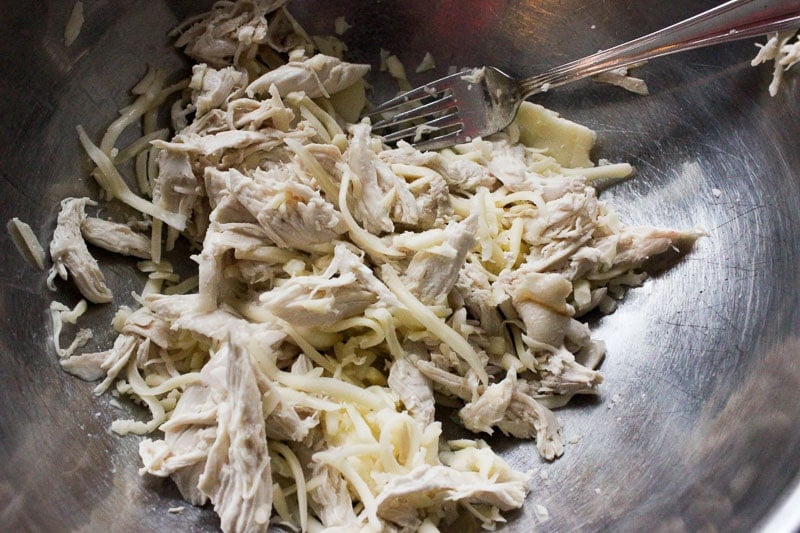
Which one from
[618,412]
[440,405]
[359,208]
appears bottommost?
[618,412]

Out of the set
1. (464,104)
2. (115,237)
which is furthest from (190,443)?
(464,104)

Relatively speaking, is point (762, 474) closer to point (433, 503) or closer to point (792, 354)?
point (792, 354)

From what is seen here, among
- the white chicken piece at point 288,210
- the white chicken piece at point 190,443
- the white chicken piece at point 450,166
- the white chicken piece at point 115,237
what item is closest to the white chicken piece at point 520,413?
the white chicken piece at point 288,210

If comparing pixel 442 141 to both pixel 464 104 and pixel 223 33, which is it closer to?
pixel 464 104


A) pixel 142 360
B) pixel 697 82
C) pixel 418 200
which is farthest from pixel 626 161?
pixel 142 360

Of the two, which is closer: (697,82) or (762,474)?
(762,474)

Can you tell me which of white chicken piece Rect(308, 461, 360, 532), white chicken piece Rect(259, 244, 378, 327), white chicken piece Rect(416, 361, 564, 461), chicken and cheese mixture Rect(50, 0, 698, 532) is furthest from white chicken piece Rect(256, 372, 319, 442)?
white chicken piece Rect(416, 361, 564, 461)

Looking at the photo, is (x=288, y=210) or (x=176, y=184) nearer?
(x=288, y=210)

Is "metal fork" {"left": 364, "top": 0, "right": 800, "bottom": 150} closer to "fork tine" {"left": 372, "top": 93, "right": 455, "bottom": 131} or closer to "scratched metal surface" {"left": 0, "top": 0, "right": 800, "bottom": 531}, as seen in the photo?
"fork tine" {"left": 372, "top": 93, "right": 455, "bottom": 131}

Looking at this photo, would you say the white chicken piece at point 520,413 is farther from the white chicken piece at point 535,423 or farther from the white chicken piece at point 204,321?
the white chicken piece at point 204,321
